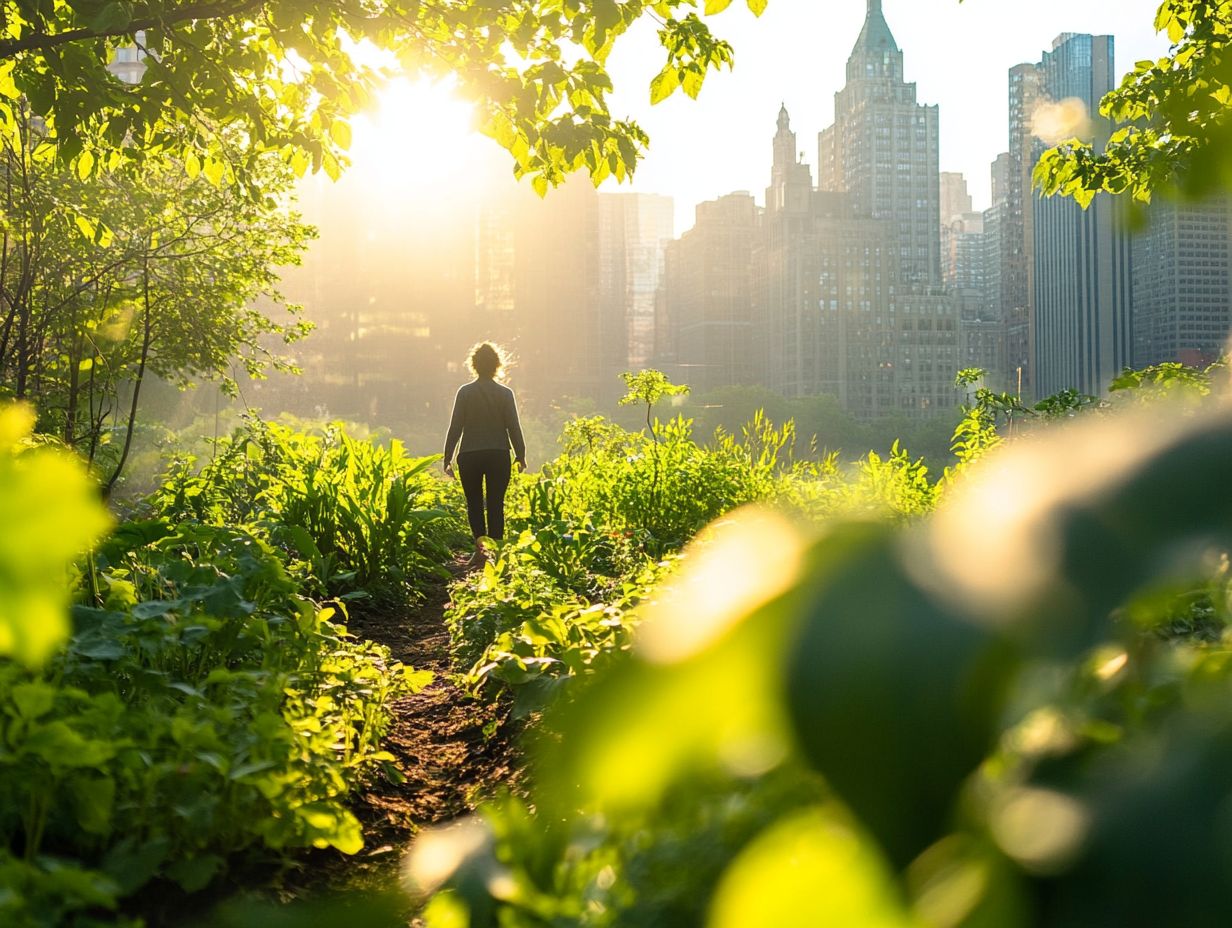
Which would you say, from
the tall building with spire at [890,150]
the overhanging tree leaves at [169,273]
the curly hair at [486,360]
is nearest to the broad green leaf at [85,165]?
the curly hair at [486,360]

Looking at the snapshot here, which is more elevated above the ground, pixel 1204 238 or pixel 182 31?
pixel 182 31

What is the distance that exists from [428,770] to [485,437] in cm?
438

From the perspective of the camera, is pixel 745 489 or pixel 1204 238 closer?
pixel 1204 238

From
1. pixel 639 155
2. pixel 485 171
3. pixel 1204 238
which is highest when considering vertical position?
pixel 485 171

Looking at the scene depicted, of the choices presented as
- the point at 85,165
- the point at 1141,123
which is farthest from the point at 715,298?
the point at 85,165

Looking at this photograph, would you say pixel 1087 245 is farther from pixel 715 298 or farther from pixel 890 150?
pixel 890 150

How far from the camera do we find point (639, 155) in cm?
439

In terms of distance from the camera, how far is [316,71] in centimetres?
511

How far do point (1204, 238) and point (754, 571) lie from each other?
0.53m

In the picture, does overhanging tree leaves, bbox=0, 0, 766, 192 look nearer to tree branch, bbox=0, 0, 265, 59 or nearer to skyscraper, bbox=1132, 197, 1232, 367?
tree branch, bbox=0, 0, 265, 59

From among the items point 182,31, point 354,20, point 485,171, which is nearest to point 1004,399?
point 354,20

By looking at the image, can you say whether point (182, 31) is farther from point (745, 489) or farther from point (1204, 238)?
point (1204, 238)

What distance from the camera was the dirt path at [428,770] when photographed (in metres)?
2.39

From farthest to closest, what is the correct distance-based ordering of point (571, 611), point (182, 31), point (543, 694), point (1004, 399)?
point (1004, 399), point (182, 31), point (571, 611), point (543, 694)
